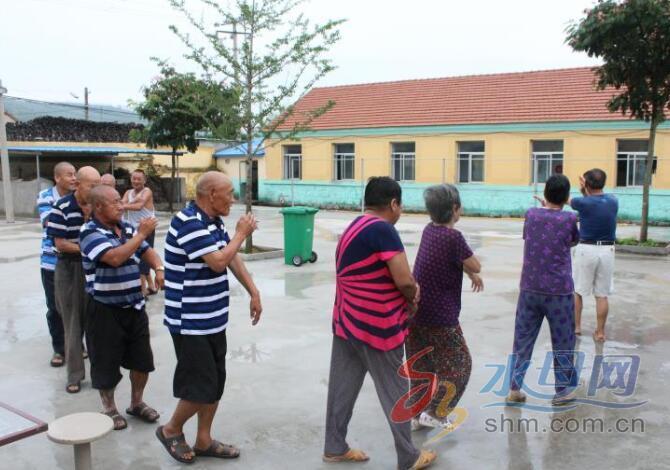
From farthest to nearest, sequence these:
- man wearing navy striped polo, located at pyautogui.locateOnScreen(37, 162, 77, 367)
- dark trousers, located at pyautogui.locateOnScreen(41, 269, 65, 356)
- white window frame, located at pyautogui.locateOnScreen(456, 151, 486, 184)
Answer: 1. white window frame, located at pyautogui.locateOnScreen(456, 151, 486, 184)
2. dark trousers, located at pyautogui.locateOnScreen(41, 269, 65, 356)
3. man wearing navy striped polo, located at pyautogui.locateOnScreen(37, 162, 77, 367)

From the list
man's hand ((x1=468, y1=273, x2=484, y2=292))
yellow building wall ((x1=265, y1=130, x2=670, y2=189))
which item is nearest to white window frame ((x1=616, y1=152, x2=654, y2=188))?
yellow building wall ((x1=265, y1=130, x2=670, y2=189))

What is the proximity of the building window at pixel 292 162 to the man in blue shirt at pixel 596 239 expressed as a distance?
823 inches

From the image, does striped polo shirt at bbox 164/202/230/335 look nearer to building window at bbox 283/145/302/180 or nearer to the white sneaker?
the white sneaker

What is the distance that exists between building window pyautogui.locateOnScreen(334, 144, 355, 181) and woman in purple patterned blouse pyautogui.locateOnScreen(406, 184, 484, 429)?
2115 centimetres

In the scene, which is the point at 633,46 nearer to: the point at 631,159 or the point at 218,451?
the point at 631,159

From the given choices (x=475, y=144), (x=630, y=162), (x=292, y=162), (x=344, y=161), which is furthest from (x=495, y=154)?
(x=292, y=162)

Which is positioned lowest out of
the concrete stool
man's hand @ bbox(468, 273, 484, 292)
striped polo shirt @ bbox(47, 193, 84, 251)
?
the concrete stool

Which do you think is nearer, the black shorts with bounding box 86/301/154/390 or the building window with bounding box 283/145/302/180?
the black shorts with bounding box 86/301/154/390

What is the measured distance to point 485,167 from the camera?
2162 centimetres

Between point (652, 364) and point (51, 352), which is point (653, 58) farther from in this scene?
point (51, 352)

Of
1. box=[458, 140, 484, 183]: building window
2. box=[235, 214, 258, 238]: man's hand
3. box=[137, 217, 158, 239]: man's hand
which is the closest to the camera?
box=[235, 214, 258, 238]: man's hand

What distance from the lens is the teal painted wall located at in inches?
739

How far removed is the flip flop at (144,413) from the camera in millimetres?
4398

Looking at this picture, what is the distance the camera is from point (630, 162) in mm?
19234
